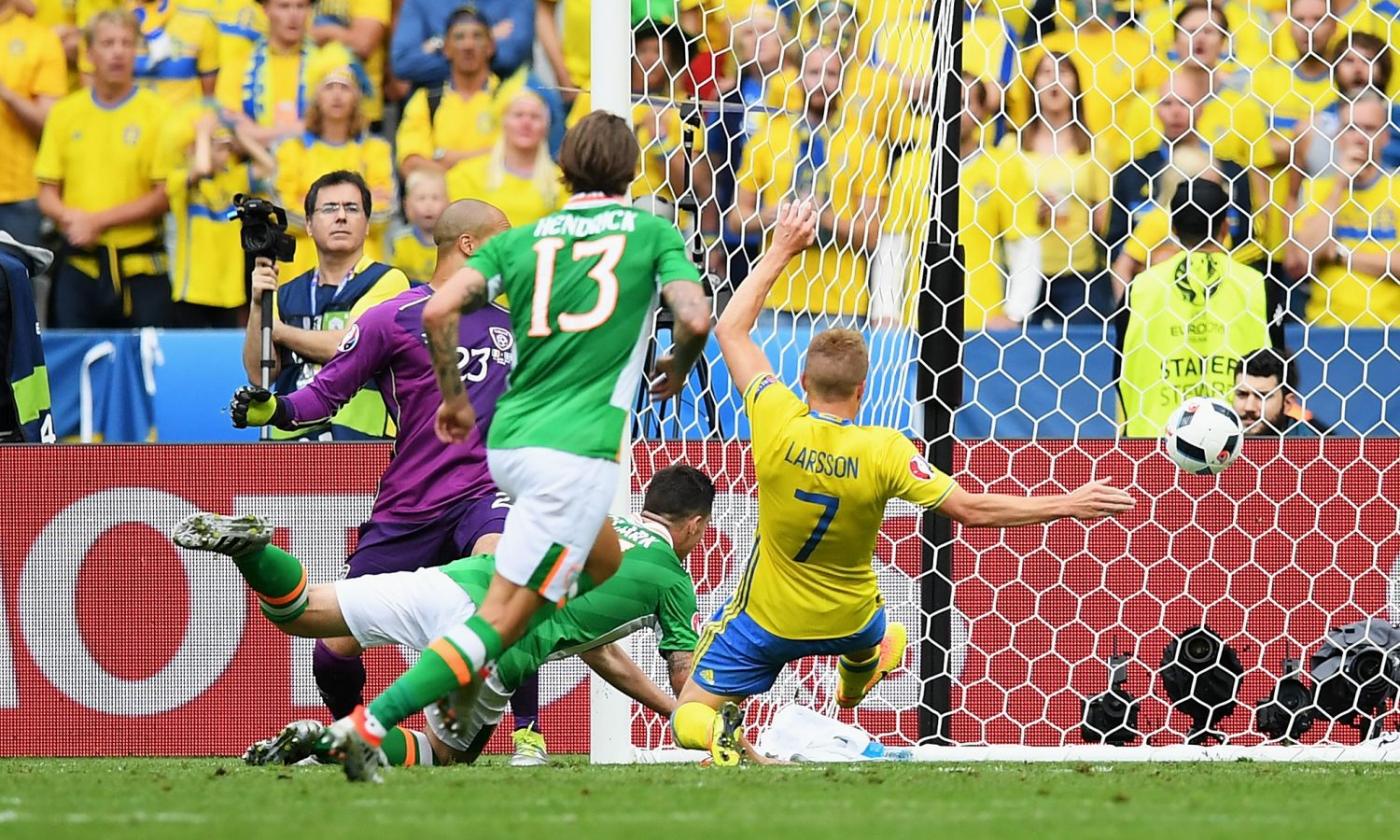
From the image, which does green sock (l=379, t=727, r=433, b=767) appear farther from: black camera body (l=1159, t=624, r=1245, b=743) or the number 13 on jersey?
black camera body (l=1159, t=624, r=1245, b=743)

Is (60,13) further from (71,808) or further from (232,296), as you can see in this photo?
(71,808)

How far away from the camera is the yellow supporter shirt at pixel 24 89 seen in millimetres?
10742

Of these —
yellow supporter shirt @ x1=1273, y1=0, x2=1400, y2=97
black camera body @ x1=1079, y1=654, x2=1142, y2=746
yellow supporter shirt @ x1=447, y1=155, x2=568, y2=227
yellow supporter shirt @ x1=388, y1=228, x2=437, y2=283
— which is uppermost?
yellow supporter shirt @ x1=1273, y1=0, x2=1400, y2=97

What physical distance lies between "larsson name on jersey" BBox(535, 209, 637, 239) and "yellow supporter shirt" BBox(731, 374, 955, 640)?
49.4 inches

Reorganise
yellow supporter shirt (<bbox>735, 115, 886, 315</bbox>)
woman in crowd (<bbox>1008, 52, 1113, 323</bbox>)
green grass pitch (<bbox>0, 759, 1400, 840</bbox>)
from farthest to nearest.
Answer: woman in crowd (<bbox>1008, 52, 1113, 323</bbox>) < yellow supporter shirt (<bbox>735, 115, 886, 315</bbox>) < green grass pitch (<bbox>0, 759, 1400, 840</bbox>)

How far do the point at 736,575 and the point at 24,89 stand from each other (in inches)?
212

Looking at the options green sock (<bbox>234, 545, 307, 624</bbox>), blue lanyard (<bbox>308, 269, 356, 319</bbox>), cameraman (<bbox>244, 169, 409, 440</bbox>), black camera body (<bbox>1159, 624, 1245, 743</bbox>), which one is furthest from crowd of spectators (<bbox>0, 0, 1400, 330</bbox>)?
green sock (<bbox>234, 545, 307, 624</bbox>)

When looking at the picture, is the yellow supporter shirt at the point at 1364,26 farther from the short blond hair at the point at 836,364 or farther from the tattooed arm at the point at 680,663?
the tattooed arm at the point at 680,663

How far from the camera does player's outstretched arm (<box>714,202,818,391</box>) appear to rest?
6.21 m

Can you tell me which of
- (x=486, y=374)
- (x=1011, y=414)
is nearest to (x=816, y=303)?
(x=1011, y=414)

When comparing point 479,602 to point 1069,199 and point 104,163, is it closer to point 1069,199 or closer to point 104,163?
point 1069,199

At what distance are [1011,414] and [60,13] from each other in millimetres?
5762

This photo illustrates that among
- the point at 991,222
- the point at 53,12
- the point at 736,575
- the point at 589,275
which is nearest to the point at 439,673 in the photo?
the point at 589,275

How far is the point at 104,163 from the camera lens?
34.8 feet
